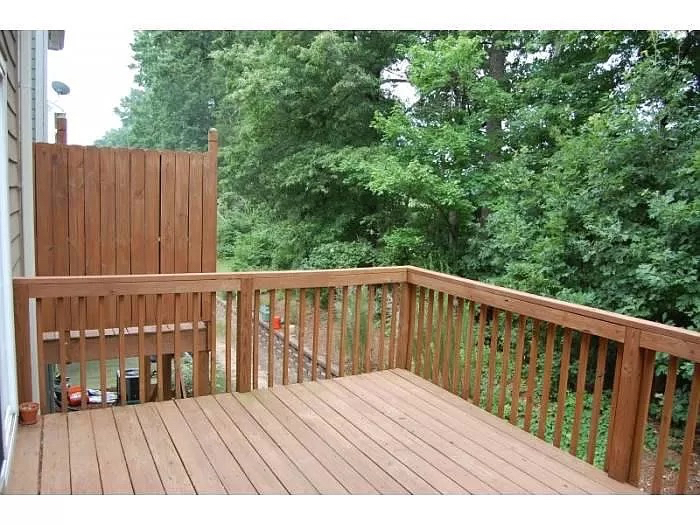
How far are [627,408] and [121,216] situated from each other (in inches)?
138

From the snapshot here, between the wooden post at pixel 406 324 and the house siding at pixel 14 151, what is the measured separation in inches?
95.7

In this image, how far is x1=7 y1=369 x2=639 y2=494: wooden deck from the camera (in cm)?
229

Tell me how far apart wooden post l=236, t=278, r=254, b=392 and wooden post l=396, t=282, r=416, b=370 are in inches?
44.3

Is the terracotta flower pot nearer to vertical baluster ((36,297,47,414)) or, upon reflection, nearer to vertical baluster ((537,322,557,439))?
vertical baluster ((36,297,47,414))

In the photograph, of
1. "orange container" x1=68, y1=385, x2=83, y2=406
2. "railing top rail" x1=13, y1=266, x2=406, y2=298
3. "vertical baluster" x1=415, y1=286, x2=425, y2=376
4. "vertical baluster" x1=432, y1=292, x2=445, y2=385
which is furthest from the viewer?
"orange container" x1=68, y1=385, x2=83, y2=406

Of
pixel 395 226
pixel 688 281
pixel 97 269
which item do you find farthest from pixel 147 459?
pixel 395 226

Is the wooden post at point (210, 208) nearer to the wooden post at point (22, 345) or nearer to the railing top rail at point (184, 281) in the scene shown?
the railing top rail at point (184, 281)

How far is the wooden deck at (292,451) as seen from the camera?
7.52ft

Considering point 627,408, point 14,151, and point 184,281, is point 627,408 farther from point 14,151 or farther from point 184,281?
point 14,151

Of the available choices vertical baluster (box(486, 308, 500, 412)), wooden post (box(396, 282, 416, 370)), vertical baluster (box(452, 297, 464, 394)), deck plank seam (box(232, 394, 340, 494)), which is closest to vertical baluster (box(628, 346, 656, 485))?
vertical baluster (box(486, 308, 500, 412))

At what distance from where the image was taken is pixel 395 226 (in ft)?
28.4

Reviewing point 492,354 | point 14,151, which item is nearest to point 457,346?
point 492,354
